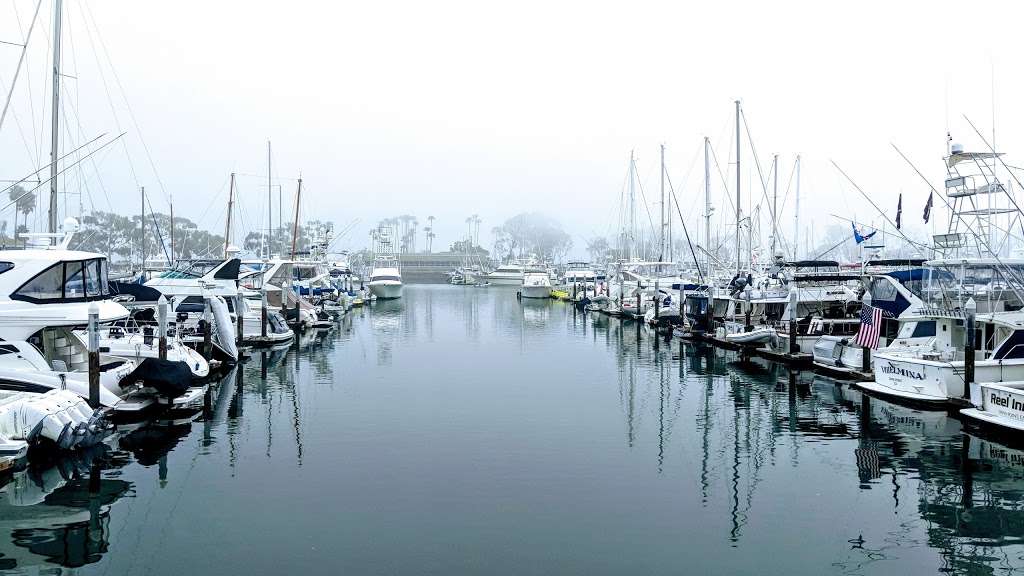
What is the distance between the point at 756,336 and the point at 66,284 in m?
28.9

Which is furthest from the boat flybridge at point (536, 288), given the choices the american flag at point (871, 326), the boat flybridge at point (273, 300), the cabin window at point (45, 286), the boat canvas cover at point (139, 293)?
the cabin window at point (45, 286)

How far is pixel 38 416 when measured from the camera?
691 inches

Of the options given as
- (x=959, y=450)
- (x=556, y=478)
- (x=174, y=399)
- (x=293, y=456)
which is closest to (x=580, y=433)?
(x=556, y=478)

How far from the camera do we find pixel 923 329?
27.2 metres

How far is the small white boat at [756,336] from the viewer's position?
38406mm

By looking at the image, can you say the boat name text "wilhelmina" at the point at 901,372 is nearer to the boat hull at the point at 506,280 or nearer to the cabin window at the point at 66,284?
the cabin window at the point at 66,284

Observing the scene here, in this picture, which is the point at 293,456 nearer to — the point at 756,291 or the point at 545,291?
the point at 756,291

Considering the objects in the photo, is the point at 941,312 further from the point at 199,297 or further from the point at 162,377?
the point at 199,297

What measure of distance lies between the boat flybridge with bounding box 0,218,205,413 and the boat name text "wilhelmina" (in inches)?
832

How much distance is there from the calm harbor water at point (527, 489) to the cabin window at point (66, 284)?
3.95m

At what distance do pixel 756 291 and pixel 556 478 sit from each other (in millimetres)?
30001

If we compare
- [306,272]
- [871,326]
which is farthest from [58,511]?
[306,272]

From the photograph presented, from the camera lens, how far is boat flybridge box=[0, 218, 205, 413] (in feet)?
67.4

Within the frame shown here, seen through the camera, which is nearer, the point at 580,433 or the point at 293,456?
the point at 293,456
